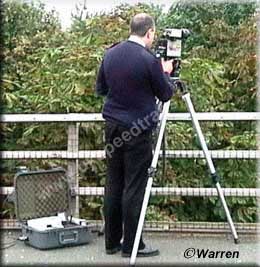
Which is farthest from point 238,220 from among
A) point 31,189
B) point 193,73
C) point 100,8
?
point 100,8

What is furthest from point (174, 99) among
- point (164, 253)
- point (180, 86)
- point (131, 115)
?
point (164, 253)

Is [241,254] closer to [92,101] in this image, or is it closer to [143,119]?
[143,119]

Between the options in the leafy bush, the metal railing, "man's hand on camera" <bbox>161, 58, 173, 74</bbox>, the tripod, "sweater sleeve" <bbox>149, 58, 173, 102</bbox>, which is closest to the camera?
"sweater sleeve" <bbox>149, 58, 173, 102</bbox>

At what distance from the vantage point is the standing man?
14.8ft

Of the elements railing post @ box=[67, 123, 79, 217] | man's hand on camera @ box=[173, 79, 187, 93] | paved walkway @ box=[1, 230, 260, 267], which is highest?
man's hand on camera @ box=[173, 79, 187, 93]

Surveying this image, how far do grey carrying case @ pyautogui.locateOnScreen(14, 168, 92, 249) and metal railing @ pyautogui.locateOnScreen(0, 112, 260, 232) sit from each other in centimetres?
10

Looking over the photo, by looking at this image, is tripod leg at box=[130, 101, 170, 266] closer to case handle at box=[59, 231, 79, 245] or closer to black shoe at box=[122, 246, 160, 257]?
black shoe at box=[122, 246, 160, 257]

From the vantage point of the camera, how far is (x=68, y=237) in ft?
16.1

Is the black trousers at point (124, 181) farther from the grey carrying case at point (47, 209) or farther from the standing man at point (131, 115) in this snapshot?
the grey carrying case at point (47, 209)

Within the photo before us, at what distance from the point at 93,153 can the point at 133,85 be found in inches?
33.5

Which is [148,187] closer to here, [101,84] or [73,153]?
[101,84]

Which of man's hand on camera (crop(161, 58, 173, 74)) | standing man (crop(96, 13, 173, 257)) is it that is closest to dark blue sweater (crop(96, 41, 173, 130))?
standing man (crop(96, 13, 173, 257))

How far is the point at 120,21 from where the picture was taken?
624cm

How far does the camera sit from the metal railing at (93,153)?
516 cm
